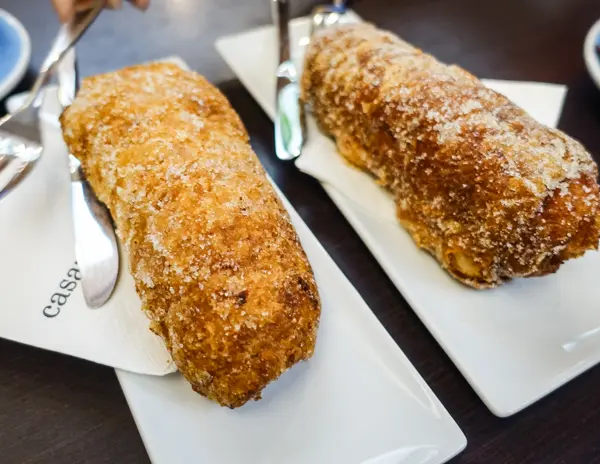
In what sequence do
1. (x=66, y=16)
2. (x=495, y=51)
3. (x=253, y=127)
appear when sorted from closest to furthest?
(x=66, y=16), (x=253, y=127), (x=495, y=51)

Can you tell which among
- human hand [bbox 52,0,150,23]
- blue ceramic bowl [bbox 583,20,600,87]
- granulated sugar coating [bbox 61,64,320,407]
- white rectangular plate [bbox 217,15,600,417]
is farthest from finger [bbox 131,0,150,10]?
blue ceramic bowl [bbox 583,20,600,87]

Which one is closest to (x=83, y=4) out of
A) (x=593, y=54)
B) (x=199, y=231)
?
(x=199, y=231)

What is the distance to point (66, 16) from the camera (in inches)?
43.6

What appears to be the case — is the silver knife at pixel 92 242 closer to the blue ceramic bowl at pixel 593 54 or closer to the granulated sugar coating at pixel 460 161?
the granulated sugar coating at pixel 460 161

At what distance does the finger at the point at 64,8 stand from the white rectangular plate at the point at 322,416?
0.77 meters

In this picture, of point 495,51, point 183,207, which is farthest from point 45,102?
point 495,51

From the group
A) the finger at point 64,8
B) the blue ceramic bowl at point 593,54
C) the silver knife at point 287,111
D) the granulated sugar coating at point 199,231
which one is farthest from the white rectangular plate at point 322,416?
the blue ceramic bowl at point 593,54

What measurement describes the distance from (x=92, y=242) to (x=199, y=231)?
286 mm

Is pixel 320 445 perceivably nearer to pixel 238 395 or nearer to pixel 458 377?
pixel 238 395

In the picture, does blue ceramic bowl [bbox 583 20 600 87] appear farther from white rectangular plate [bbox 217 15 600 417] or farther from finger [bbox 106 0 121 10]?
finger [bbox 106 0 121 10]

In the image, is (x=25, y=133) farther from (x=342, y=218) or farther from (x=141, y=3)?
(x=342, y=218)

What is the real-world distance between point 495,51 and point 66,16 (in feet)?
3.87

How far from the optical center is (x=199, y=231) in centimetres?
80

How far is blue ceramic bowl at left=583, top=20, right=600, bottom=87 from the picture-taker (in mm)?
1313
